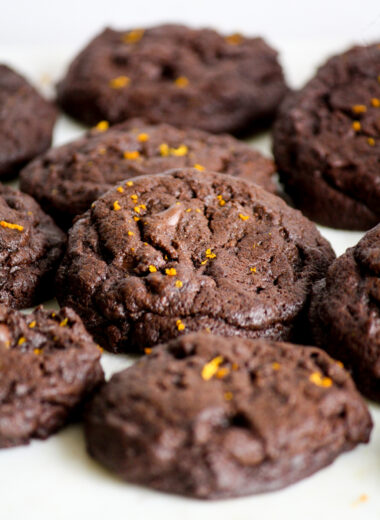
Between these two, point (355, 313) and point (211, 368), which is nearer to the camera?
point (211, 368)

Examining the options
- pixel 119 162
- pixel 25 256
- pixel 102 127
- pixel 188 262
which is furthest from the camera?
pixel 102 127

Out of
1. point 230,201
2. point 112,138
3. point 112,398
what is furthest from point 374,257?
point 112,138


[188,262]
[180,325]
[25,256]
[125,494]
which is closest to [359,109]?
[188,262]

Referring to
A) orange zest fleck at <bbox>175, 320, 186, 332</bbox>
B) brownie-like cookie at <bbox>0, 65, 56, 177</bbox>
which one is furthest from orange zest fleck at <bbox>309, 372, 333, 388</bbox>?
brownie-like cookie at <bbox>0, 65, 56, 177</bbox>

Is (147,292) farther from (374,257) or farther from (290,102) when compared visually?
(290,102)

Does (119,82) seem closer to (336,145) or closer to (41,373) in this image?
(336,145)

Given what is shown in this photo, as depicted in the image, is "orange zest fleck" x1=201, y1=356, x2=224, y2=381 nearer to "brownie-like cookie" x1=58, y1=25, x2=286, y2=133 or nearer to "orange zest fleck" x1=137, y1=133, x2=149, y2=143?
"orange zest fleck" x1=137, y1=133, x2=149, y2=143
